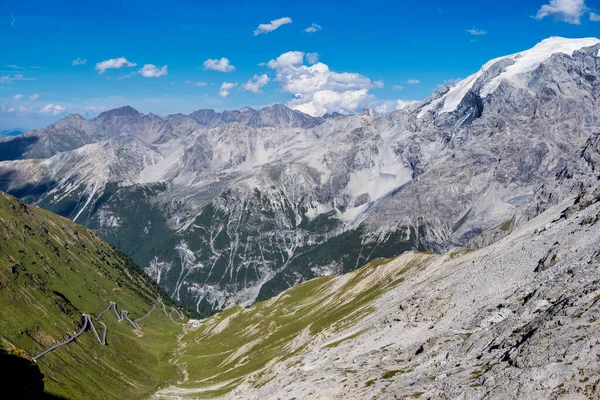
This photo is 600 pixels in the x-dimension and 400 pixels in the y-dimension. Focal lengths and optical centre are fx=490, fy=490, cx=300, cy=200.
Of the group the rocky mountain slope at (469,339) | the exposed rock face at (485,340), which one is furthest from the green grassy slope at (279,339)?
the exposed rock face at (485,340)

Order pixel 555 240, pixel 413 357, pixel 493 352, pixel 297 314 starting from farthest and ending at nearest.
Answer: pixel 297 314, pixel 555 240, pixel 413 357, pixel 493 352

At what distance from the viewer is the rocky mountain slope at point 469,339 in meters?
50.1

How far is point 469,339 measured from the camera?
2726 inches

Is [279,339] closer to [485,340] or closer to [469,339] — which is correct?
[469,339]

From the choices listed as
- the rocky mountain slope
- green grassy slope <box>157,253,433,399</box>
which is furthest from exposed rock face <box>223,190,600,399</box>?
green grassy slope <box>157,253,433,399</box>

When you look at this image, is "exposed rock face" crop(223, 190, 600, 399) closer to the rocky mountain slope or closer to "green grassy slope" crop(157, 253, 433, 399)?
the rocky mountain slope

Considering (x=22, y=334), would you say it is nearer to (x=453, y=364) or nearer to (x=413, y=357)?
(x=413, y=357)

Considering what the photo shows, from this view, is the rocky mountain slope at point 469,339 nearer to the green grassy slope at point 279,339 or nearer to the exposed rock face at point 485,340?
the exposed rock face at point 485,340

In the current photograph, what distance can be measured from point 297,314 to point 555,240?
11545 centimetres

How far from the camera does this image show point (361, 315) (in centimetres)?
13025

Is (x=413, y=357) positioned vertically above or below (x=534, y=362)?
below

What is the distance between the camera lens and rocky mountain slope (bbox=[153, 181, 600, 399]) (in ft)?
164

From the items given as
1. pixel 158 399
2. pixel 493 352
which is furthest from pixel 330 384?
pixel 158 399

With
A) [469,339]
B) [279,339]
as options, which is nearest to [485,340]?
[469,339]
